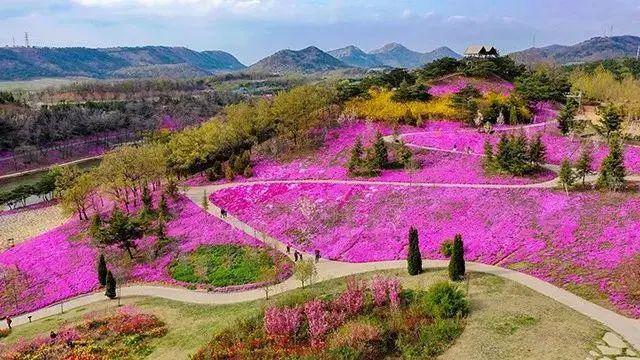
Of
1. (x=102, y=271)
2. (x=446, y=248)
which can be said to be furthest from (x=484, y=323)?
(x=102, y=271)

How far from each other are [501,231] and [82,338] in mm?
33080

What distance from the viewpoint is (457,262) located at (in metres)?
36.2

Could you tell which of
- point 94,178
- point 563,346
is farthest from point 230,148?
point 563,346

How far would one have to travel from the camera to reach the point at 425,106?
8281cm

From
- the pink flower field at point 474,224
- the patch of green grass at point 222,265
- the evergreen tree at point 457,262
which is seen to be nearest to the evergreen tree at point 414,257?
the evergreen tree at point 457,262

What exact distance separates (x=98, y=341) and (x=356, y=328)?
18.3 metres

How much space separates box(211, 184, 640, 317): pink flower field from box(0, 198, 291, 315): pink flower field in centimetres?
443

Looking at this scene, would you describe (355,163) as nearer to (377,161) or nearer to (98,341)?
(377,161)

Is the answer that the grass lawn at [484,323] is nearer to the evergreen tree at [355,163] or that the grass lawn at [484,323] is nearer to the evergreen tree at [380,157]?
the evergreen tree at [380,157]

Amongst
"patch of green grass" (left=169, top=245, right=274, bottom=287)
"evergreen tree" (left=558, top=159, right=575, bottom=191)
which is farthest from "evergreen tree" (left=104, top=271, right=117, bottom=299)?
"evergreen tree" (left=558, top=159, right=575, bottom=191)

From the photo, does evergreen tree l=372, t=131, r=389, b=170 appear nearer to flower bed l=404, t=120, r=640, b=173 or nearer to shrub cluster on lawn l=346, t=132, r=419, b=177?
shrub cluster on lawn l=346, t=132, r=419, b=177

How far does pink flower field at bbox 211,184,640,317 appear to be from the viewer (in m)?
37.3

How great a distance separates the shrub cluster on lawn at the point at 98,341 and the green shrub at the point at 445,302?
17.6 metres

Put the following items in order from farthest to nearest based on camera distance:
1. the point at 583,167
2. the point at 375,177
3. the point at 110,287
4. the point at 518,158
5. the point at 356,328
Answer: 1. the point at 375,177
2. the point at 518,158
3. the point at 583,167
4. the point at 110,287
5. the point at 356,328
